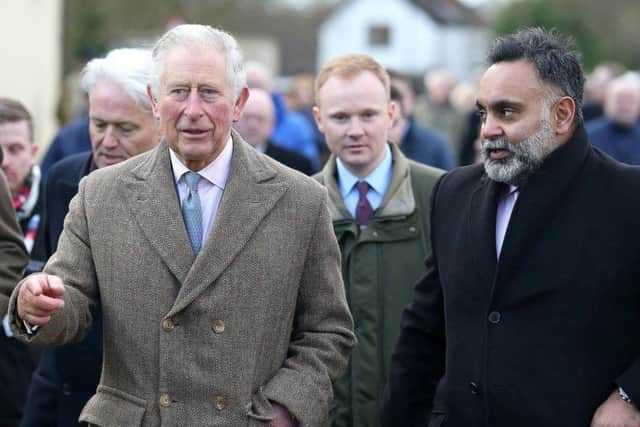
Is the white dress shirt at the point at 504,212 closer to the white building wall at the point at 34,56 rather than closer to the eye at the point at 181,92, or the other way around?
the eye at the point at 181,92

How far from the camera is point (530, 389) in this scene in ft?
15.2

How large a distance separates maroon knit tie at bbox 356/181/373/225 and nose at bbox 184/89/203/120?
1.79 m

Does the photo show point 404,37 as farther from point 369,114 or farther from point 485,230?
point 485,230

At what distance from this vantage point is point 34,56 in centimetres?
1955

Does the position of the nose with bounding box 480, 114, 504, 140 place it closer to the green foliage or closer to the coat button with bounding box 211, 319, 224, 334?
the coat button with bounding box 211, 319, 224, 334

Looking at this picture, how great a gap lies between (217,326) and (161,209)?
472 mm

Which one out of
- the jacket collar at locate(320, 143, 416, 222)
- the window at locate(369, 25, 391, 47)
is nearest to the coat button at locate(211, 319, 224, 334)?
the jacket collar at locate(320, 143, 416, 222)

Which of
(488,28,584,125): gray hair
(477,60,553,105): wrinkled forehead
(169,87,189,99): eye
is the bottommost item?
(169,87,189,99): eye

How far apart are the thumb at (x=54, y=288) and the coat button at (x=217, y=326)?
56 centimetres

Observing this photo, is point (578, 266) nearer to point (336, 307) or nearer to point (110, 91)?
point (336, 307)

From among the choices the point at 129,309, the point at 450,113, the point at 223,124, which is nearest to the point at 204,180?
the point at 223,124

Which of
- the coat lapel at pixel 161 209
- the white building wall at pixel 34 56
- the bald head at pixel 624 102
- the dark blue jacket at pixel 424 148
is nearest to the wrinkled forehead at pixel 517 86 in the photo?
the coat lapel at pixel 161 209

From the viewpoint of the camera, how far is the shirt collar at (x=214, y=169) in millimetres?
4641

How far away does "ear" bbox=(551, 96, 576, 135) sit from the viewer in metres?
4.78
